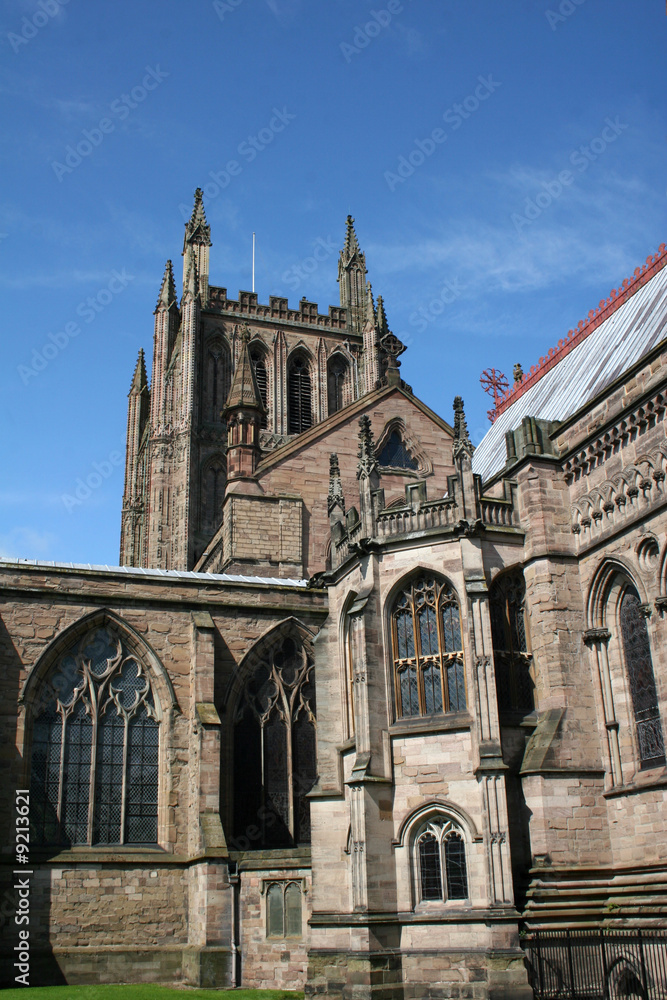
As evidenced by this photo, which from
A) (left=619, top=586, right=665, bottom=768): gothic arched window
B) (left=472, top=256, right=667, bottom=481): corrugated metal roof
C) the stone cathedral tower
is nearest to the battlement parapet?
the stone cathedral tower

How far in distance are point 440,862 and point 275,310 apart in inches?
1756

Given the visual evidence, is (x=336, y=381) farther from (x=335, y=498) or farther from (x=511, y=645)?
(x=511, y=645)

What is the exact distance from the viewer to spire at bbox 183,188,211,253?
6016cm

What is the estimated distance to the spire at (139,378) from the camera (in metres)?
65.2

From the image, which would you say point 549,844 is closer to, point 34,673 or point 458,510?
point 458,510

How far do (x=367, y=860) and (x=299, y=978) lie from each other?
12.7 feet

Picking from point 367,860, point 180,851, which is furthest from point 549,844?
point 180,851

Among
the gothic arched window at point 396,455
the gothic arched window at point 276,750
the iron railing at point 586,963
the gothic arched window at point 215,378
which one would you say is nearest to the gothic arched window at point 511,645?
the iron railing at point 586,963

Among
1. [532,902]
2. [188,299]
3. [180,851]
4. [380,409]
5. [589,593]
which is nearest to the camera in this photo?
[532,902]

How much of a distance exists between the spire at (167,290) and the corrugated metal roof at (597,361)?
32584 millimetres

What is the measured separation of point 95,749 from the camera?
23.2m

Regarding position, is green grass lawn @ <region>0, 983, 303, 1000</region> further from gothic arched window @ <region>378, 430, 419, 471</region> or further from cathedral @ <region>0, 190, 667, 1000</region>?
gothic arched window @ <region>378, 430, 419, 471</region>

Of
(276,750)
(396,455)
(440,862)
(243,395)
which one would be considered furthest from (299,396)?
(440,862)

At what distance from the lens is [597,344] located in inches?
1043
